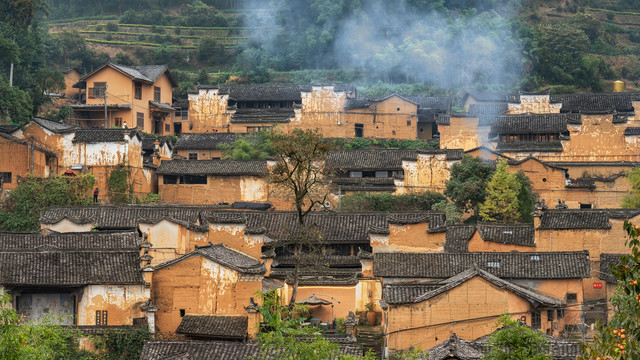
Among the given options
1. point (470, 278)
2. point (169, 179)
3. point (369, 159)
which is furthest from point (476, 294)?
point (169, 179)

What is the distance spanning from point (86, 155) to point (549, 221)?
18.7 meters

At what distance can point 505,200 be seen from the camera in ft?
115

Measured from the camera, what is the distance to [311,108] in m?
47.1

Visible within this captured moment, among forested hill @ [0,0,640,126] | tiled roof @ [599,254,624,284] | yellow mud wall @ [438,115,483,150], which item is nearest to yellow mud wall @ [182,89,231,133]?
forested hill @ [0,0,640,126]

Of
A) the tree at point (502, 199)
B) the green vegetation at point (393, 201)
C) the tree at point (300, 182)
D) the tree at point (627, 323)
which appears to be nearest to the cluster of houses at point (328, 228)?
→ the tree at point (300, 182)

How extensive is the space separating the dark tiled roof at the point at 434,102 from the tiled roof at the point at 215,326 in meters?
24.6

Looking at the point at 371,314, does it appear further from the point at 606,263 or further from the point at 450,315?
the point at 606,263

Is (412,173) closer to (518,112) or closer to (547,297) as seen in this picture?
(518,112)

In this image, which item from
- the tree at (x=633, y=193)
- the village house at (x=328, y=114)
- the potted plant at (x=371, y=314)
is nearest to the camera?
the potted plant at (x=371, y=314)

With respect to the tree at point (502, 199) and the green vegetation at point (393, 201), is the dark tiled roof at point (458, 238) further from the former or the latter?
the green vegetation at point (393, 201)

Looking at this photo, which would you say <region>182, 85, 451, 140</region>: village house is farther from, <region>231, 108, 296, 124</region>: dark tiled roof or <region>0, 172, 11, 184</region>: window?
<region>0, 172, 11, 184</region>: window

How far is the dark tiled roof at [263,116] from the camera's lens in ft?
158

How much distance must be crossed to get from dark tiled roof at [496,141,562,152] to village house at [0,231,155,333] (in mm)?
20870

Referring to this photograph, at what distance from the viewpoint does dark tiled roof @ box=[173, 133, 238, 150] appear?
45031 mm
